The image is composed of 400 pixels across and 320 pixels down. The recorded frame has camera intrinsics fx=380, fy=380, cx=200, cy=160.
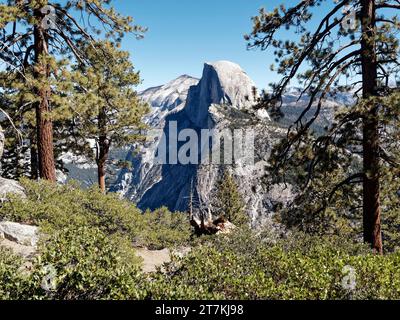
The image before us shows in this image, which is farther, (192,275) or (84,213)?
(84,213)

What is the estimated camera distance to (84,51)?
1489 cm

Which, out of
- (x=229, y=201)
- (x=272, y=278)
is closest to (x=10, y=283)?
(x=272, y=278)

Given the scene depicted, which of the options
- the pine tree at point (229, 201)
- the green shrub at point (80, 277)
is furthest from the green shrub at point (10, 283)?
the pine tree at point (229, 201)

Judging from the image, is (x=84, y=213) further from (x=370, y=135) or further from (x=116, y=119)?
(x=116, y=119)

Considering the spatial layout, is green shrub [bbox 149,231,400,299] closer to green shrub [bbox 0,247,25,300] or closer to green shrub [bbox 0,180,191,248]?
green shrub [bbox 0,247,25,300]

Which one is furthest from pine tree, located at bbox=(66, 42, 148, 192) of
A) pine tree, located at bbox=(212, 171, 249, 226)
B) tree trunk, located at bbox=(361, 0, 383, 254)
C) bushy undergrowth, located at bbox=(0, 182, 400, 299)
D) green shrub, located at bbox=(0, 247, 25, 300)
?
pine tree, located at bbox=(212, 171, 249, 226)

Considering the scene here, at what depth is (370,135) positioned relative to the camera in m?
10.5

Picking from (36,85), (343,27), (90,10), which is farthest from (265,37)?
(36,85)

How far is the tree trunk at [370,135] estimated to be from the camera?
1040cm

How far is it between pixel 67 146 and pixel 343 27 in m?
19.5

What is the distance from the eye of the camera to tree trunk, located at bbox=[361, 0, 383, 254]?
409 inches

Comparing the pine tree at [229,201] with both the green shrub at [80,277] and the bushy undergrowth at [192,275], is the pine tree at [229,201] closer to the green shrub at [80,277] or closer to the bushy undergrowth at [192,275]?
the bushy undergrowth at [192,275]

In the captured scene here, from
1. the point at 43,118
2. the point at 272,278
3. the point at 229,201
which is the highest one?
the point at 43,118
